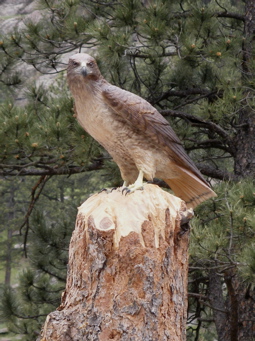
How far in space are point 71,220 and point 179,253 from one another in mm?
3733

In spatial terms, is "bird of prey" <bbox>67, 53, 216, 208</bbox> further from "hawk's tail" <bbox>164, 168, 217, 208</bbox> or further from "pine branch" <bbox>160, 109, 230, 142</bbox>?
"pine branch" <bbox>160, 109, 230, 142</bbox>

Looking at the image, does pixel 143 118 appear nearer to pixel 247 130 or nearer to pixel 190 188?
pixel 190 188

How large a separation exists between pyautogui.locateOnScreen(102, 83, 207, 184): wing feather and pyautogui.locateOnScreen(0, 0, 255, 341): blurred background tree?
2.69 feet

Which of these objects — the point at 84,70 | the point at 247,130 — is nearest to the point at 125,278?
the point at 84,70

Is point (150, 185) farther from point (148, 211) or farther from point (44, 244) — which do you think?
point (44, 244)

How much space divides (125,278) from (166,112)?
2.85 metres

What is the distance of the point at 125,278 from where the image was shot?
2.48 m

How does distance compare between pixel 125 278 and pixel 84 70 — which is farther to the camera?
pixel 84 70

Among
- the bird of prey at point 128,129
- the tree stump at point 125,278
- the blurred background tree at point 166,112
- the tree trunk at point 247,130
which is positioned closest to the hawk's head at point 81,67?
the bird of prey at point 128,129

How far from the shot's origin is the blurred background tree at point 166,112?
4.32 metres

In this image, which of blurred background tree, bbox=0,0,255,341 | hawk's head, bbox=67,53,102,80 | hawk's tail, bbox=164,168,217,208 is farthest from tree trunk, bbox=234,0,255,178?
hawk's head, bbox=67,53,102,80

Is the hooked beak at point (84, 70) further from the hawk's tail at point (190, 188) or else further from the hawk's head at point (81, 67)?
the hawk's tail at point (190, 188)

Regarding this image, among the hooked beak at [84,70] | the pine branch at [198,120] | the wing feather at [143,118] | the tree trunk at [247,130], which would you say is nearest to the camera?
the hooked beak at [84,70]

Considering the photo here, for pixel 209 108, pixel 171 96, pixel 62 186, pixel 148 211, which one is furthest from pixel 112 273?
pixel 62 186
